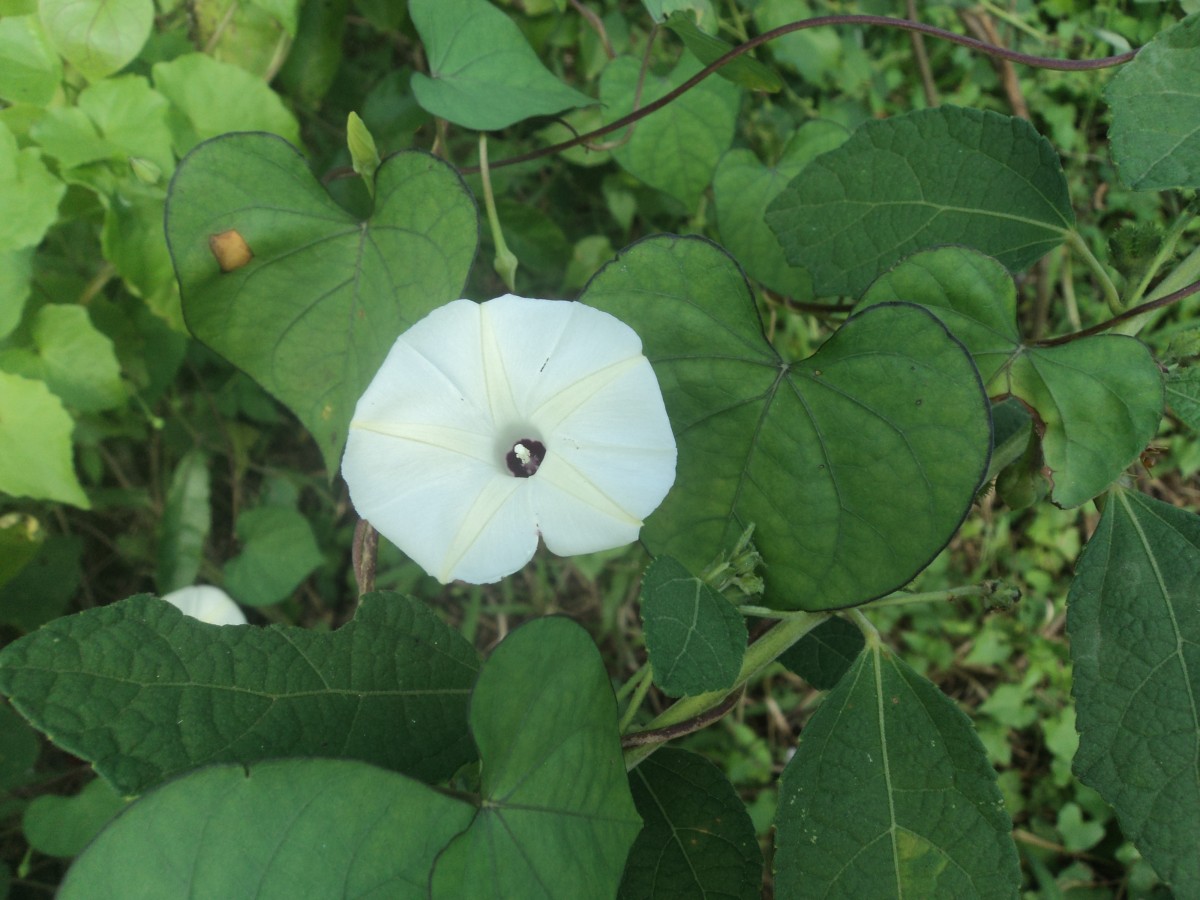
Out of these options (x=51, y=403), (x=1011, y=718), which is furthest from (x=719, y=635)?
(x=1011, y=718)

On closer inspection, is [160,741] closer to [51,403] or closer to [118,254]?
[51,403]

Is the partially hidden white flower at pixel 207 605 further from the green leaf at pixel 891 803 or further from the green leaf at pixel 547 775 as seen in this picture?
the green leaf at pixel 891 803

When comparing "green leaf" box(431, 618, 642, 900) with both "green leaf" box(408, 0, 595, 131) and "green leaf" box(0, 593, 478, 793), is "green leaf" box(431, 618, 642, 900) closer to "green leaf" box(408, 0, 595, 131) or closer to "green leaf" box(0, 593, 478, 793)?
"green leaf" box(0, 593, 478, 793)

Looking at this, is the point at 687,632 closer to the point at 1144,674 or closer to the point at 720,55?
the point at 1144,674

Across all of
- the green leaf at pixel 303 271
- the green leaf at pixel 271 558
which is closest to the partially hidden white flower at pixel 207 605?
the green leaf at pixel 271 558

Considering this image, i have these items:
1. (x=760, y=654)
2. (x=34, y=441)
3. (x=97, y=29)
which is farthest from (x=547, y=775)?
(x=97, y=29)

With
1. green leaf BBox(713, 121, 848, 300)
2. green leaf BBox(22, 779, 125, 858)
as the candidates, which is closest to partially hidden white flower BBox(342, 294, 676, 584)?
green leaf BBox(713, 121, 848, 300)
